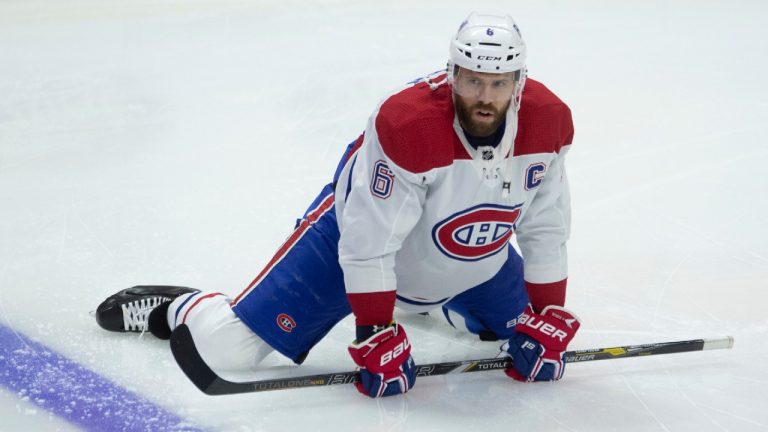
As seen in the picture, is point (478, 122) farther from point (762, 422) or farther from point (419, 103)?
point (762, 422)

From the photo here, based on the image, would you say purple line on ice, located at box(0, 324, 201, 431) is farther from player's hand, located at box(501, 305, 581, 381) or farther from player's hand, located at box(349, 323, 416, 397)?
player's hand, located at box(501, 305, 581, 381)

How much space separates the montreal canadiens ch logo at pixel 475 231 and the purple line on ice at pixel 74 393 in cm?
71

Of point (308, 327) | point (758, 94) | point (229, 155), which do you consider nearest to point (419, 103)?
point (308, 327)

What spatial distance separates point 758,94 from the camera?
14.3ft

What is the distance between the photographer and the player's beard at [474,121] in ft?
6.67

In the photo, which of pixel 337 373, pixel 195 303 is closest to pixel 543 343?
pixel 337 373

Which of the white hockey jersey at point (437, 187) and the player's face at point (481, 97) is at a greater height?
the player's face at point (481, 97)

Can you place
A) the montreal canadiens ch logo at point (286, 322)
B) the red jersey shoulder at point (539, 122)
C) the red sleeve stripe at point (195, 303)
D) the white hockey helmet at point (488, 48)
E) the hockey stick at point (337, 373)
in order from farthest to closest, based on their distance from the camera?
the red sleeve stripe at point (195, 303) < the montreal canadiens ch logo at point (286, 322) < the hockey stick at point (337, 373) < the red jersey shoulder at point (539, 122) < the white hockey helmet at point (488, 48)

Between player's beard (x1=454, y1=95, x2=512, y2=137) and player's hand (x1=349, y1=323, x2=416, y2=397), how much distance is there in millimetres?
491

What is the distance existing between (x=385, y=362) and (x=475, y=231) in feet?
1.20

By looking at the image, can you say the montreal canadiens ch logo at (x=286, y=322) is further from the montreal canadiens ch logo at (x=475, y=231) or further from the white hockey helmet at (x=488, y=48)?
the white hockey helmet at (x=488, y=48)

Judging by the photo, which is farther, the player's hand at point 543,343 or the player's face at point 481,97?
the player's hand at point 543,343

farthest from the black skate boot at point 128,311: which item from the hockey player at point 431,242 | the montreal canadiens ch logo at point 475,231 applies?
the montreal canadiens ch logo at point 475,231

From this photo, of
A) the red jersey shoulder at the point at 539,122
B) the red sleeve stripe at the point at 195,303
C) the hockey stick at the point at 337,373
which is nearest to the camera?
the red jersey shoulder at the point at 539,122
